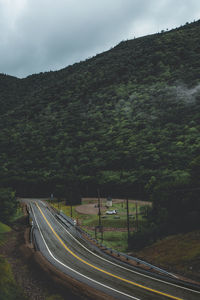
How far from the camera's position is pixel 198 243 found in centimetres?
3706

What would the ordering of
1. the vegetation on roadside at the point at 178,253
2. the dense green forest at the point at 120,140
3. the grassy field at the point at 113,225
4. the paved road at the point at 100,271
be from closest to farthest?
1. the paved road at the point at 100,271
2. the vegetation on roadside at the point at 178,253
3. the grassy field at the point at 113,225
4. the dense green forest at the point at 120,140

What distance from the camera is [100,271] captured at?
27.6 metres

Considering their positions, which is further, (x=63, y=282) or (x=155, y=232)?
(x=155, y=232)

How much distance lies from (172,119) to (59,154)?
59897 mm

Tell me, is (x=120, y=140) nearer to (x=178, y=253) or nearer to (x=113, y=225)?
(x=113, y=225)

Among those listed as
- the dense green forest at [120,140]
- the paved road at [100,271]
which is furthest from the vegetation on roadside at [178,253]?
the dense green forest at [120,140]

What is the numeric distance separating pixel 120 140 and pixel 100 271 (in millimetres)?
99065

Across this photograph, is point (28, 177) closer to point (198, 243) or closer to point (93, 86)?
point (198, 243)

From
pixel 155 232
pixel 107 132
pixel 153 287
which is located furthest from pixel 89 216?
pixel 107 132

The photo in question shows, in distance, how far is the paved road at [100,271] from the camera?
68.9 ft

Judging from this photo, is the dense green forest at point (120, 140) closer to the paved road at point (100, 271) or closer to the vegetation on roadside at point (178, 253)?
the vegetation on roadside at point (178, 253)

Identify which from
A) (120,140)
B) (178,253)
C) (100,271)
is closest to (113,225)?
(178,253)

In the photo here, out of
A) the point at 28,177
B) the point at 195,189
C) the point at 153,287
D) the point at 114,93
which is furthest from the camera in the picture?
the point at 114,93

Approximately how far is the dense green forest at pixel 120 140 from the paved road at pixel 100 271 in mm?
18706
